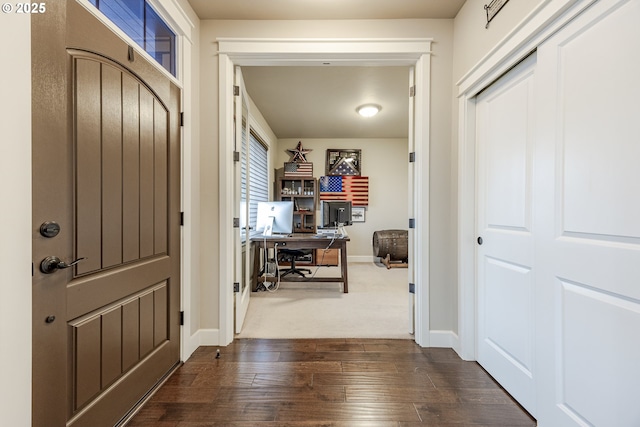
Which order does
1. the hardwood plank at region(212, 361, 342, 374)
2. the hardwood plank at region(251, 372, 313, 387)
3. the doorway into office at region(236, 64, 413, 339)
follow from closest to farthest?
the hardwood plank at region(251, 372, 313, 387) → the hardwood plank at region(212, 361, 342, 374) → the doorway into office at region(236, 64, 413, 339)

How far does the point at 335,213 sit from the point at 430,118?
8.89 feet

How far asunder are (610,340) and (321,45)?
2.53 metres

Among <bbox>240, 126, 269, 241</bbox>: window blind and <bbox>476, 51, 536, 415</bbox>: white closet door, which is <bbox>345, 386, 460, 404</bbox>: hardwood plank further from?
<bbox>240, 126, 269, 241</bbox>: window blind

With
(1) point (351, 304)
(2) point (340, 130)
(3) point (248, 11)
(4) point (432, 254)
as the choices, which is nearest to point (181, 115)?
(3) point (248, 11)

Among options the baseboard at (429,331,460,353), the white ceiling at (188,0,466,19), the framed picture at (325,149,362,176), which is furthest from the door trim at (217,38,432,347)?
the framed picture at (325,149,362,176)

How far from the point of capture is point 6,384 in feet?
2.99

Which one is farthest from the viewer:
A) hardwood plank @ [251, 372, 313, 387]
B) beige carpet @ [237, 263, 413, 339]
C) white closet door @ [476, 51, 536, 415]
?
beige carpet @ [237, 263, 413, 339]

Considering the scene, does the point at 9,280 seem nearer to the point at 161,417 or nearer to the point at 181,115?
the point at 161,417

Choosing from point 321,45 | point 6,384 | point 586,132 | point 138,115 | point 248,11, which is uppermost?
point 248,11

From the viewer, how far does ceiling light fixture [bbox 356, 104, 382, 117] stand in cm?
425

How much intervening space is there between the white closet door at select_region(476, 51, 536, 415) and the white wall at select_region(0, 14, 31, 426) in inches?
91.4

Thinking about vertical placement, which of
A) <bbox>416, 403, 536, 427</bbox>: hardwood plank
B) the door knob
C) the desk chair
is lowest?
<bbox>416, 403, 536, 427</bbox>: hardwood plank

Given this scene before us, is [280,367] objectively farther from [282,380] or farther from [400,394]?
[400,394]

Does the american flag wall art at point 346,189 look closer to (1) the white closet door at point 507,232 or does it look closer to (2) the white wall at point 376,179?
(2) the white wall at point 376,179
